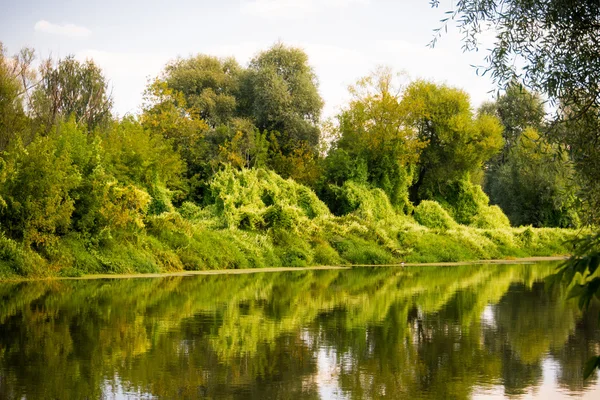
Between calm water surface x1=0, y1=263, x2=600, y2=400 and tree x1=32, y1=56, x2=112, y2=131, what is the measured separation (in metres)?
21.1

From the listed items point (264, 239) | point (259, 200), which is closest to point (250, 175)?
point (259, 200)

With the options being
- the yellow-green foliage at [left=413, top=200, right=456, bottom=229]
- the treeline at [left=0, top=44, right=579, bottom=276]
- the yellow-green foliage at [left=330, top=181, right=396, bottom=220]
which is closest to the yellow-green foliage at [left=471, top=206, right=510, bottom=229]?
the treeline at [left=0, top=44, right=579, bottom=276]

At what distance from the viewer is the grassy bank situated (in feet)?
96.7

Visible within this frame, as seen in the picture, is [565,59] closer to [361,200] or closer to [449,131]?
[361,200]

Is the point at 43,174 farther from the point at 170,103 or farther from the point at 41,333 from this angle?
the point at 170,103

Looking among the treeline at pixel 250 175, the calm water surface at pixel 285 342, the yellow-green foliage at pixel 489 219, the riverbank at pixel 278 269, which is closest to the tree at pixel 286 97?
the treeline at pixel 250 175

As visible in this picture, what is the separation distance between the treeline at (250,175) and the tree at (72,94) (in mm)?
93

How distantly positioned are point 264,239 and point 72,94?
654 inches

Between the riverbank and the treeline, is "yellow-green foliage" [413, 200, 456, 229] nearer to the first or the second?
the treeline

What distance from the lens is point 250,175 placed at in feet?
142

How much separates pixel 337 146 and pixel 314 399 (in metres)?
48.8

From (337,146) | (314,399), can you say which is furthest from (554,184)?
Result: (314,399)

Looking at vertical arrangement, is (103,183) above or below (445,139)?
below

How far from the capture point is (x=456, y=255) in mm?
46469
